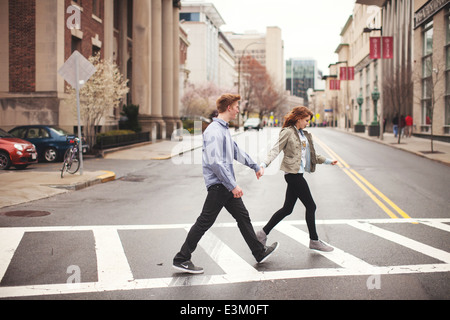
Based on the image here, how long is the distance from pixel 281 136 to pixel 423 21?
34990mm

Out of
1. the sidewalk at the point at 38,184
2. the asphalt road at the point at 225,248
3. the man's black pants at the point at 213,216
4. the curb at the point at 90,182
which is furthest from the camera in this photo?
the curb at the point at 90,182

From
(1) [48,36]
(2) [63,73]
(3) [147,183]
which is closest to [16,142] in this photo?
(2) [63,73]

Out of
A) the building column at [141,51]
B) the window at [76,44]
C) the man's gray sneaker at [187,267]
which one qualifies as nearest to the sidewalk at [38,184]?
the man's gray sneaker at [187,267]

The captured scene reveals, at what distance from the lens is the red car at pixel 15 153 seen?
1623 cm

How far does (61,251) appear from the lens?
6.64 m

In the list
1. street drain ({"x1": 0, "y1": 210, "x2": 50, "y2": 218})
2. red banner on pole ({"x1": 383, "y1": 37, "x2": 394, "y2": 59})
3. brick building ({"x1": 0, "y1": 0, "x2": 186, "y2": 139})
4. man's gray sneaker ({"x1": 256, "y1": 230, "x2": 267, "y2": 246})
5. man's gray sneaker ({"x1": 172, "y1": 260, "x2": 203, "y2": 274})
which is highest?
red banner on pole ({"x1": 383, "y1": 37, "x2": 394, "y2": 59})

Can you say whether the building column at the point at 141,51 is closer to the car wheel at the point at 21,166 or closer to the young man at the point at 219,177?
the car wheel at the point at 21,166

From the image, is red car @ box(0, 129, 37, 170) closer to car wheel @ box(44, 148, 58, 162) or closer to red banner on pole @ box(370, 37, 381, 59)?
car wheel @ box(44, 148, 58, 162)

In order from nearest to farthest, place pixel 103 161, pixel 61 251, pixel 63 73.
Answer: pixel 61 251
pixel 63 73
pixel 103 161

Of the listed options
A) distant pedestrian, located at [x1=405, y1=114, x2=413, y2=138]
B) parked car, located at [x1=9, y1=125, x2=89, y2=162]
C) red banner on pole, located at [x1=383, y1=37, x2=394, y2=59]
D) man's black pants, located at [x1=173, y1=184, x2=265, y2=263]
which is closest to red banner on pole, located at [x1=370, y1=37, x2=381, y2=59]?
red banner on pole, located at [x1=383, y1=37, x2=394, y2=59]

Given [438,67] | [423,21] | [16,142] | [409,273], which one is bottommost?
[409,273]

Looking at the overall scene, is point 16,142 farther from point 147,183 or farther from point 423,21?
point 423,21

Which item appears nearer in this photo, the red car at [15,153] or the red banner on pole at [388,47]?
the red car at [15,153]

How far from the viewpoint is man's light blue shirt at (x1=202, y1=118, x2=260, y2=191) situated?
17.6 feet
